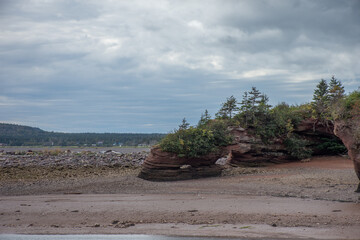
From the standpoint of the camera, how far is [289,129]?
19656 millimetres

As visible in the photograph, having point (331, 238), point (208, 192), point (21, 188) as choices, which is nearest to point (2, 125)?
Answer: point (21, 188)

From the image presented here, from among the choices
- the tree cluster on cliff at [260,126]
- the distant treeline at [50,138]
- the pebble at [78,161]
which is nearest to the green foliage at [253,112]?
the tree cluster on cliff at [260,126]

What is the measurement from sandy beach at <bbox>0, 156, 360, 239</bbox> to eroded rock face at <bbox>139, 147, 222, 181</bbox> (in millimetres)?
748

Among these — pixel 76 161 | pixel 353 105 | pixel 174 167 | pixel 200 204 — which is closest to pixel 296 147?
pixel 174 167

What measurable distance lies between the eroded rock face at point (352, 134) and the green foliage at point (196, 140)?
6468 millimetres

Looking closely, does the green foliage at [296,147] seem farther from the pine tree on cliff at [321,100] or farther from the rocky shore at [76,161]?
the rocky shore at [76,161]

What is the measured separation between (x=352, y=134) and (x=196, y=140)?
737 centimetres

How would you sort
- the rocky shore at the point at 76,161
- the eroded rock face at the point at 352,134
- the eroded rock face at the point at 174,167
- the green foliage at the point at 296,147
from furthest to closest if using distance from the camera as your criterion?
the rocky shore at the point at 76,161, the green foliage at the point at 296,147, the eroded rock face at the point at 174,167, the eroded rock face at the point at 352,134

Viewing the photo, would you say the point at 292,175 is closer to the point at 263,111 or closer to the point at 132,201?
the point at 263,111

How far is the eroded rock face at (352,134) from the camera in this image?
11.5 meters

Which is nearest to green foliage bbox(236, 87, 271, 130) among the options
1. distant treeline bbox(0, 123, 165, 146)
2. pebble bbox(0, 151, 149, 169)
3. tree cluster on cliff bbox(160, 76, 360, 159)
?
tree cluster on cliff bbox(160, 76, 360, 159)

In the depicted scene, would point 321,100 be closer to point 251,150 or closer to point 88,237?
point 251,150

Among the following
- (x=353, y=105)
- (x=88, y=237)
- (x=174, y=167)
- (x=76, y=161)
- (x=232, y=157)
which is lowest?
(x=88, y=237)

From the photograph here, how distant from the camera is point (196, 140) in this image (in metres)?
17.2
